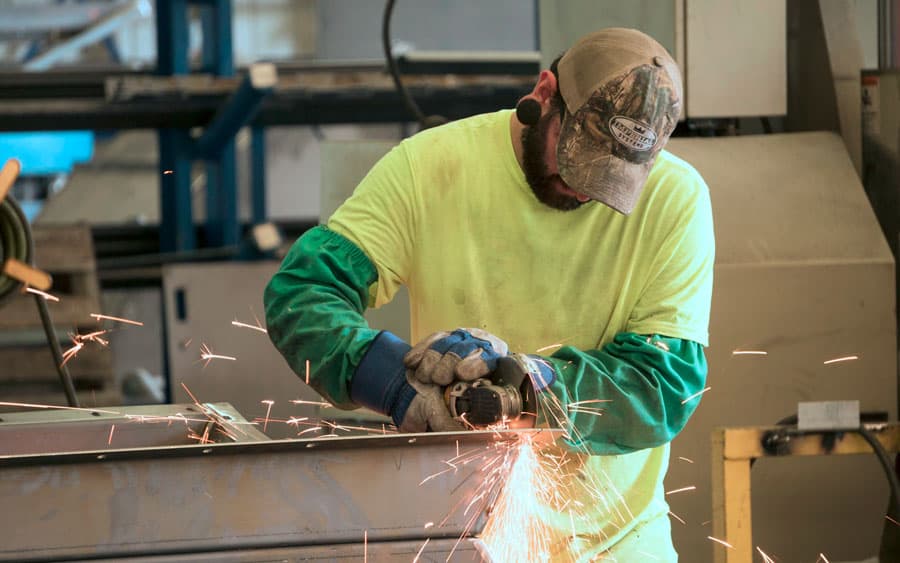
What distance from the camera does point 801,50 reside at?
3.14 m

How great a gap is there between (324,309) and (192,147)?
4.20m

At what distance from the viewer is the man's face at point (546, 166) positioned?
1.83 metres

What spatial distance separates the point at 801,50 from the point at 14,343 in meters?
3.68

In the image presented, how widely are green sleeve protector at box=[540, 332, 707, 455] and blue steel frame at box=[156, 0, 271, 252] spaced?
12.3 feet

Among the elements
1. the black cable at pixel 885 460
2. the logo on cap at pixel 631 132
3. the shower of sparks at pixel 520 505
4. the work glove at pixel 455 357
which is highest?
the logo on cap at pixel 631 132

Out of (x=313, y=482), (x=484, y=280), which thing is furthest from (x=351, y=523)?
(x=484, y=280)

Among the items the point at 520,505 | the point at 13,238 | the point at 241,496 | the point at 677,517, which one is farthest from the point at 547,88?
the point at 13,238

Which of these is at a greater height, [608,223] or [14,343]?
[608,223]

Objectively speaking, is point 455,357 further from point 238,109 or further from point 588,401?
point 238,109

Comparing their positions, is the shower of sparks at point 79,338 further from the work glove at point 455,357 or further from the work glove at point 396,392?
the work glove at point 455,357

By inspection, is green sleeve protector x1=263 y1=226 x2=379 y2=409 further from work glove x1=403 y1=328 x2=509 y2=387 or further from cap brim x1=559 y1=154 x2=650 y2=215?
cap brim x1=559 y1=154 x2=650 y2=215

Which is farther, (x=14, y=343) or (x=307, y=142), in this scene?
(x=307, y=142)

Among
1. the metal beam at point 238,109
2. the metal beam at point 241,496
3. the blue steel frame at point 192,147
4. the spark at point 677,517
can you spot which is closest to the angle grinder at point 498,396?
the metal beam at point 241,496

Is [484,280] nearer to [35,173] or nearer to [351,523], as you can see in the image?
[351,523]
